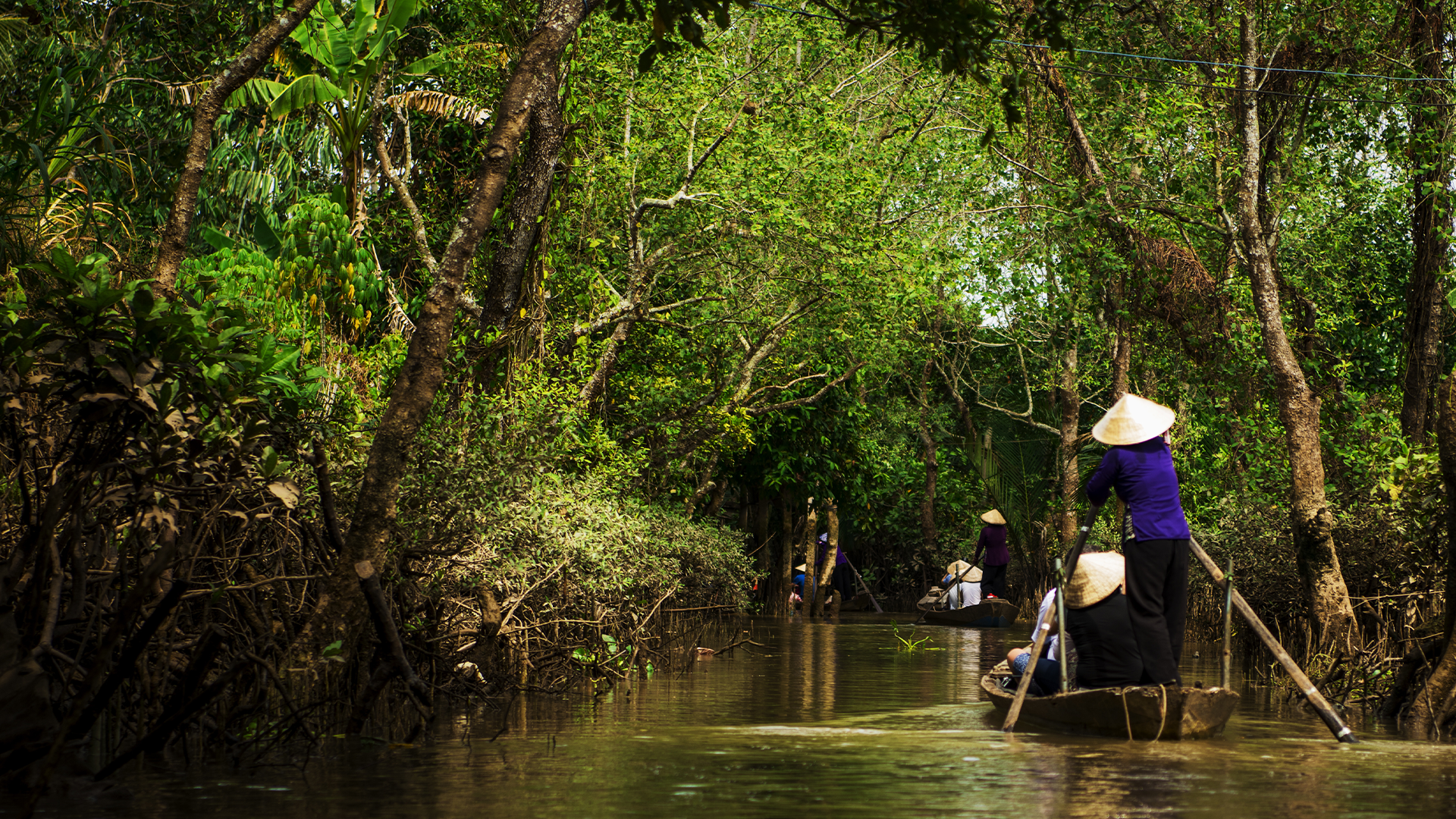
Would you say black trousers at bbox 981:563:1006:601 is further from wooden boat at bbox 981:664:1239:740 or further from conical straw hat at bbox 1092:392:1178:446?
wooden boat at bbox 981:664:1239:740

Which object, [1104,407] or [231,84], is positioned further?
[1104,407]

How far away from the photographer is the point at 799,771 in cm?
791

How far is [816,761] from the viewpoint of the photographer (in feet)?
27.4

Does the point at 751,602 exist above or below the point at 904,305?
below

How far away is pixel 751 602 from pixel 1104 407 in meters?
9.70

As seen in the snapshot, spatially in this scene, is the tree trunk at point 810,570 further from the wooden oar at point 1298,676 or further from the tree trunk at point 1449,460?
the tree trunk at point 1449,460

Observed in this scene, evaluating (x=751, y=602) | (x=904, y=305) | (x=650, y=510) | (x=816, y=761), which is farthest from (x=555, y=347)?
(x=751, y=602)

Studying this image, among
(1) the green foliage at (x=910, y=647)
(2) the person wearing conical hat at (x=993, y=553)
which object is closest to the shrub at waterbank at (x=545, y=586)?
(1) the green foliage at (x=910, y=647)

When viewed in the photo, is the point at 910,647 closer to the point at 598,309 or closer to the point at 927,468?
the point at 598,309

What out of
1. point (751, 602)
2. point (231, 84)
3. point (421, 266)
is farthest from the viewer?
point (751, 602)

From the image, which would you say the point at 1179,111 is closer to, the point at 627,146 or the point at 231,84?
the point at 627,146

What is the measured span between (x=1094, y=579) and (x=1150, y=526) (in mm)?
576

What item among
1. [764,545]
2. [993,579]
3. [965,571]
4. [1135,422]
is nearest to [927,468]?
[965,571]

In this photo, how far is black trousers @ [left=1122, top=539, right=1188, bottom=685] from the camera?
988 cm
